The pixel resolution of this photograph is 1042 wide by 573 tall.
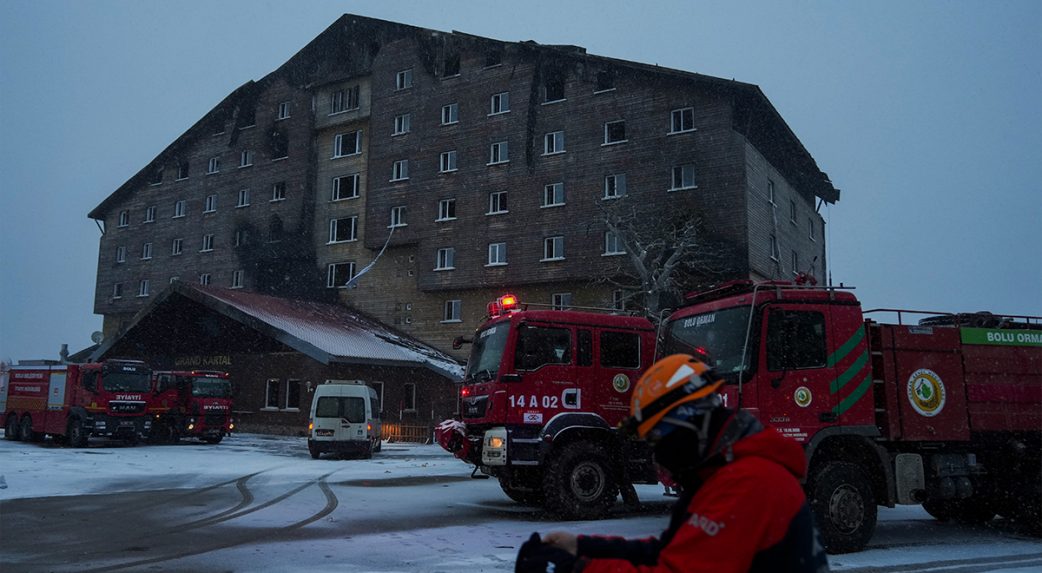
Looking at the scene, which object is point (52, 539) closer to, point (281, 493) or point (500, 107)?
point (281, 493)

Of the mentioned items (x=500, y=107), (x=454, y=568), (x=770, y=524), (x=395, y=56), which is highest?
(x=395, y=56)

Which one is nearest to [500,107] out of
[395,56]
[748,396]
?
[395,56]

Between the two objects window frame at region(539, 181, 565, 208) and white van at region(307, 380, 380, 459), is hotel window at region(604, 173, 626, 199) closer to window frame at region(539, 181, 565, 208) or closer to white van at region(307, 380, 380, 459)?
window frame at region(539, 181, 565, 208)

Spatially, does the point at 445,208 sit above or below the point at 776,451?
above

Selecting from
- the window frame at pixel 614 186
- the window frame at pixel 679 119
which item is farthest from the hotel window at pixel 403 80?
the window frame at pixel 679 119

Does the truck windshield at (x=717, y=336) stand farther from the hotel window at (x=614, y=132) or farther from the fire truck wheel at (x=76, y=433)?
the hotel window at (x=614, y=132)

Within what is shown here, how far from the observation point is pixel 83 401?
25422mm

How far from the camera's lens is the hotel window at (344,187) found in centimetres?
4322

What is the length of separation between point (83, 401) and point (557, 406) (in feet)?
67.3

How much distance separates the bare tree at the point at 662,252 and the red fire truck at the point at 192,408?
16.1m

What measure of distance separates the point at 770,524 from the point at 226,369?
38.1 metres

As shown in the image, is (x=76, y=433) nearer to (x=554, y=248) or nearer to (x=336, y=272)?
(x=336, y=272)

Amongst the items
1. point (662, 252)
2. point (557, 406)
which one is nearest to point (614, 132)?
point (662, 252)

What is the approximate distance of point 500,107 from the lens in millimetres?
38188
